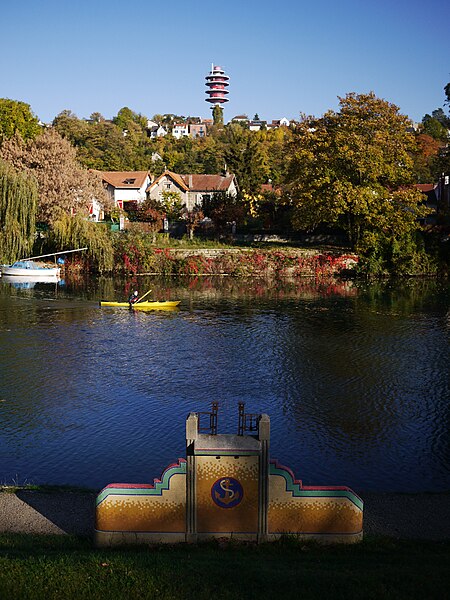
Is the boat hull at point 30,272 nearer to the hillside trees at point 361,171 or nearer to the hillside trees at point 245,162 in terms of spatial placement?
the hillside trees at point 361,171

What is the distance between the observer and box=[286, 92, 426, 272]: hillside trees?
60969 millimetres

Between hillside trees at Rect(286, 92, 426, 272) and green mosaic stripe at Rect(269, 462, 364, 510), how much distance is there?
49.9 metres

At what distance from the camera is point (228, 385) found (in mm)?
26047

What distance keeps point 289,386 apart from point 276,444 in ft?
21.6

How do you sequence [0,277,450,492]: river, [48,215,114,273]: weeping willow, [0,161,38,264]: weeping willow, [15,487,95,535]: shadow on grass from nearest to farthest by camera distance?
[15,487,95,535]: shadow on grass < [0,277,450,492]: river < [0,161,38,264]: weeping willow < [48,215,114,273]: weeping willow

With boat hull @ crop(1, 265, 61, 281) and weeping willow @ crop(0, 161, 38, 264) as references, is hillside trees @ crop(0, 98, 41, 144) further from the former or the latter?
boat hull @ crop(1, 265, 61, 281)

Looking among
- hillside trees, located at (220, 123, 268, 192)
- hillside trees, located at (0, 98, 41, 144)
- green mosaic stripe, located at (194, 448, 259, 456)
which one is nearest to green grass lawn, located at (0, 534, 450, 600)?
green mosaic stripe, located at (194, 448, 259, 456)

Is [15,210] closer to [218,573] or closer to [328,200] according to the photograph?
[328,200]

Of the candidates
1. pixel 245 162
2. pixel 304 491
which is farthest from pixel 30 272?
pixel 304 491

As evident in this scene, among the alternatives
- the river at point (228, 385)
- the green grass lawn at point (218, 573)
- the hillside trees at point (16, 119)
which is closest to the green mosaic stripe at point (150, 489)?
the green grass lawn at point (218, 573)

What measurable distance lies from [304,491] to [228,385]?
13813mm

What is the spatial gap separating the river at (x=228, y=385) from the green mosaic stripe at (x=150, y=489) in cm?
450

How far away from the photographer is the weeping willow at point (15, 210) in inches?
2125

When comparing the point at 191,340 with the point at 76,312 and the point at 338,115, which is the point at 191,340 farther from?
the point at 338,115
